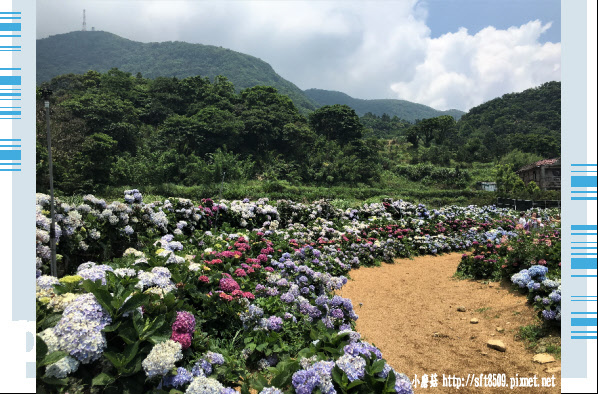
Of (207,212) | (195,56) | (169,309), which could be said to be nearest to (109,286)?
(169,309)

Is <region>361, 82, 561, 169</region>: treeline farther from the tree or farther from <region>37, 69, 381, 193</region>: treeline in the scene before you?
<region>37, 69, 381, 193</region>: treeline

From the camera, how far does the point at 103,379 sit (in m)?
1.55

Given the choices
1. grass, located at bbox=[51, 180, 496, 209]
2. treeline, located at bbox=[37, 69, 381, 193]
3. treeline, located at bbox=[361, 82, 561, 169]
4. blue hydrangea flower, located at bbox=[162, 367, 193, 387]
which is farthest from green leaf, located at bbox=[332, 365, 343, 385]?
treeline, located at bbox=[361, 82, 561, 169]

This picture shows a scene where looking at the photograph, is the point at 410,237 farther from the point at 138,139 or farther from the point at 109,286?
the point at 138,139

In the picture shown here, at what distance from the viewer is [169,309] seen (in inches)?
81.0

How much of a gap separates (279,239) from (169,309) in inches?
161

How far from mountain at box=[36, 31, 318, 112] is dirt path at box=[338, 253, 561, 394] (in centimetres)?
11328

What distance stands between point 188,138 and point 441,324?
1187 inches

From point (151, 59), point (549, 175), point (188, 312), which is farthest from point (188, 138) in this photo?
point (151, 59)

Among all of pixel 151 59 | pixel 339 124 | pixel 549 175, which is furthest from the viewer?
pixel 151 59

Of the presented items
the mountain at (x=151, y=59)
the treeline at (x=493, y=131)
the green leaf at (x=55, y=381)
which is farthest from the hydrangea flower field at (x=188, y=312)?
the mountain at (x=151, y=59)

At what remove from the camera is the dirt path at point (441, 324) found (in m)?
3.05

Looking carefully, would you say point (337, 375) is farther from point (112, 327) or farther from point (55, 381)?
point (55, 381)

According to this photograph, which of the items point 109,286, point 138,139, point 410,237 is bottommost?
point 410,237
